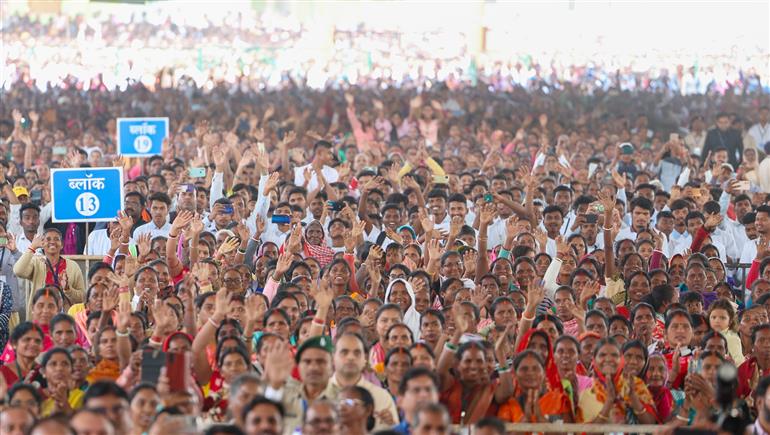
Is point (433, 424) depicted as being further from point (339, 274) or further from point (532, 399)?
point (339, 274)

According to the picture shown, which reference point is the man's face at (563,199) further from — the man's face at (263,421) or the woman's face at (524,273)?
the man's face at (263,421)

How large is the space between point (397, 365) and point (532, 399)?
0.74 meters

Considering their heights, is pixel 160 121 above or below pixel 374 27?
below

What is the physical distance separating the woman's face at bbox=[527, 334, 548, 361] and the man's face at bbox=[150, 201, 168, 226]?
4.76 m

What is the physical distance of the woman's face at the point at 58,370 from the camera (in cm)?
928

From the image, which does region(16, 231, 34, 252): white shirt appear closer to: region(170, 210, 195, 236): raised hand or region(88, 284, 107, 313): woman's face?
region(170, 210, 195, 236): raised hand

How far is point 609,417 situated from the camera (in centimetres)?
968

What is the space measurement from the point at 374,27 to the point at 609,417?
36212 mm

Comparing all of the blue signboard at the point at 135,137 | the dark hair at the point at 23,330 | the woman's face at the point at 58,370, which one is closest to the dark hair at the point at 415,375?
the woman's face at the point at 58,370

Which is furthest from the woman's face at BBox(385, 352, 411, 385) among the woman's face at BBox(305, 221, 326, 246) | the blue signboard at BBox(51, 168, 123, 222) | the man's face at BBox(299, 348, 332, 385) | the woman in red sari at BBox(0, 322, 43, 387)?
the blue signboard at BBox(51, 168, 123, 222)

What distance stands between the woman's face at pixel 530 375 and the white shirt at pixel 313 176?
302 inches

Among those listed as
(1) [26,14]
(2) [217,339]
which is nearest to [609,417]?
(2) [217,339]

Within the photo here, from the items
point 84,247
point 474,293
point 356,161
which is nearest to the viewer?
point 474,293

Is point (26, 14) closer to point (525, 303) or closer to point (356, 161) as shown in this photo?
point (356, 161)
